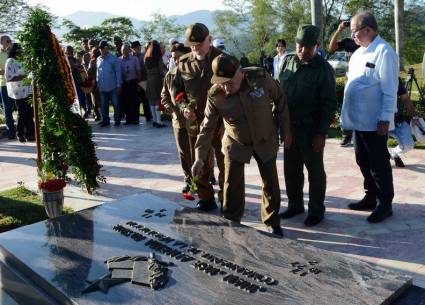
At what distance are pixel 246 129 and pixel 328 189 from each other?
1.88 m

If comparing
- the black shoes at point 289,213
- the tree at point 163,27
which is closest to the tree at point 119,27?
the tree at point 163,27

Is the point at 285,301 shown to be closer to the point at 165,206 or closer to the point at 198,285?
the point at 198,285

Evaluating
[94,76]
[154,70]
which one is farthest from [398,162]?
[94,76]

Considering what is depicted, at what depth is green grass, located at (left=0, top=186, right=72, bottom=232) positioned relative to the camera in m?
5.09

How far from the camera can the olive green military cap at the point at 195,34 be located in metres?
4.52

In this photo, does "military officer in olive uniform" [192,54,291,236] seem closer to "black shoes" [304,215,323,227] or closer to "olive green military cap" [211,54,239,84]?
"olive green military cap" [211,54,239,84]

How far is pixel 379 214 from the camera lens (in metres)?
4.36

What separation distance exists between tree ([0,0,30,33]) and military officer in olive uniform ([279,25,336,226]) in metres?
30.3

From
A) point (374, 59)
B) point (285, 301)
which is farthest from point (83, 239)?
point (374, 59)

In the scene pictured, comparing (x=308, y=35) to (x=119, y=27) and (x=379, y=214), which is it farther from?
(x=119, y=27)

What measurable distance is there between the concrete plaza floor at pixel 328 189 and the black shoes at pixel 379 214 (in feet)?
0.20

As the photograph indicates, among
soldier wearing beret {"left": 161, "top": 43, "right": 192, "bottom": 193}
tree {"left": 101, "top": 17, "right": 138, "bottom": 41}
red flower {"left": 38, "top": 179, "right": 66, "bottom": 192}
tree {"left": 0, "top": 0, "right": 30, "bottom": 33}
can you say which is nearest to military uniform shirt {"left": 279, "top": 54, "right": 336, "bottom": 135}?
soldier wearing beret {"left": 161, "top": 43, "right": 192, "bottom": 193}

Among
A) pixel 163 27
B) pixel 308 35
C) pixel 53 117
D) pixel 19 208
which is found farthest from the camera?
pixel 163 27

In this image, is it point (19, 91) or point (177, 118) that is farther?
point (19, 91)
